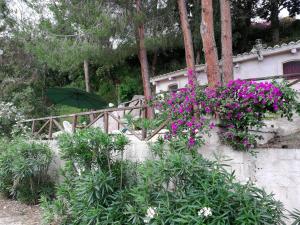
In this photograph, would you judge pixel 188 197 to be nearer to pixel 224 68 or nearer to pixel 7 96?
pixel 224 68

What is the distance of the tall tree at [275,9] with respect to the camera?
62.6 feet

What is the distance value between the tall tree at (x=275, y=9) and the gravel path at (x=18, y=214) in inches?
661

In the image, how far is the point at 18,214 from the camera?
6059 millimetres

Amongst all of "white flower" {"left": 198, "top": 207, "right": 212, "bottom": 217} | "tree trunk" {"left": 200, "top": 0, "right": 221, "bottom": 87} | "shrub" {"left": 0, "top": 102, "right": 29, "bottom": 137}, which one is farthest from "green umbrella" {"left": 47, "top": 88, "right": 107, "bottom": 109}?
"white flower" {"left": 198, "top": 207, "right": 212, "bottom": 217}

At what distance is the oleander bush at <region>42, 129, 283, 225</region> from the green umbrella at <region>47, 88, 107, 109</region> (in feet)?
15.9

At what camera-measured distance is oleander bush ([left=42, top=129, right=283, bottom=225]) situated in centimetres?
324

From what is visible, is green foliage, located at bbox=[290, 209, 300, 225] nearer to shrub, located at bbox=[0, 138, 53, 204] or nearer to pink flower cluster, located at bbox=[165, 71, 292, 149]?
pink flower cluster, located at bbox=[165, 71, 292, 149]

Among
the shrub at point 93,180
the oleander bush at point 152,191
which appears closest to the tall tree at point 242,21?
the shrub at point 93,180

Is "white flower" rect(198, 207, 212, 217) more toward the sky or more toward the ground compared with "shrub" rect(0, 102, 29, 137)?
more toward the ground

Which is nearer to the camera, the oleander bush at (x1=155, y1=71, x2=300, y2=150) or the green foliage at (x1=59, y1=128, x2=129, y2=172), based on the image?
the oleander bush at (x1=155, y1=71, x2=300, y2=150)

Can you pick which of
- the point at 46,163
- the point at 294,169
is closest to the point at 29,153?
the point at 46,163

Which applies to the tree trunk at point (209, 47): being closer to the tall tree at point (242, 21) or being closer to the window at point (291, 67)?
the window at point (291, 67)

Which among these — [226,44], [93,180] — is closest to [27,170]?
[93,180]

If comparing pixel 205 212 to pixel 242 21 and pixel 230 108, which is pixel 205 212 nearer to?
pixel 230 108
